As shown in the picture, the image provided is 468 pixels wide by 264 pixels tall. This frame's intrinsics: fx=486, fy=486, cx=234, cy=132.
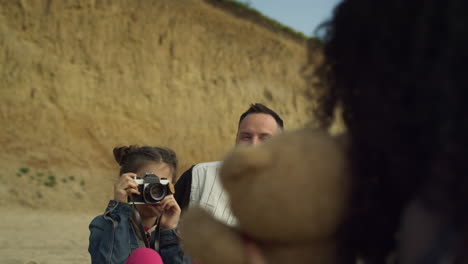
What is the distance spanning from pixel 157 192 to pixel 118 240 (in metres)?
0.35

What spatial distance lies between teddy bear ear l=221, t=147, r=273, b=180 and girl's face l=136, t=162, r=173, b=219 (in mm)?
1981

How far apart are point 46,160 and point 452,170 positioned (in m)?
11.4

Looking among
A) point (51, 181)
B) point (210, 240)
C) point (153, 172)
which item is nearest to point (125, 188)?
point (153, 172)

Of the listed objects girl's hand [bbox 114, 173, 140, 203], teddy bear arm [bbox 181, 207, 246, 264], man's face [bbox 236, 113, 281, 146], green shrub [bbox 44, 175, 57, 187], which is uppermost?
man's face [bbox 236, 113, 281, 146]

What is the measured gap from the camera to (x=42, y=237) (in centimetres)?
707

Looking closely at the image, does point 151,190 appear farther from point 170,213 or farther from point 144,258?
point 144,258

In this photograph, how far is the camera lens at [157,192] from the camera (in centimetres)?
272

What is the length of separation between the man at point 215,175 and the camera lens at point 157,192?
0.57 ft

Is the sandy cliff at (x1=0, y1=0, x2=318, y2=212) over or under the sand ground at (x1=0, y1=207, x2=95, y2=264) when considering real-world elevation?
over

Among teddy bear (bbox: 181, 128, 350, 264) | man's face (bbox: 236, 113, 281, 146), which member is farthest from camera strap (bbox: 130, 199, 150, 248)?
teddy bear (bbox: 181, 128, 350, 264)

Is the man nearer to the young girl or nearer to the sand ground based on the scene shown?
the young girl

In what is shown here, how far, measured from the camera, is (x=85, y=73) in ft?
40.4

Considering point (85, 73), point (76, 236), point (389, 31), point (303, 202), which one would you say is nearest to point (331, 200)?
point (303, 202)

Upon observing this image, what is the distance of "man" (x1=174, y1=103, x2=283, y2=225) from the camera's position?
277cm
